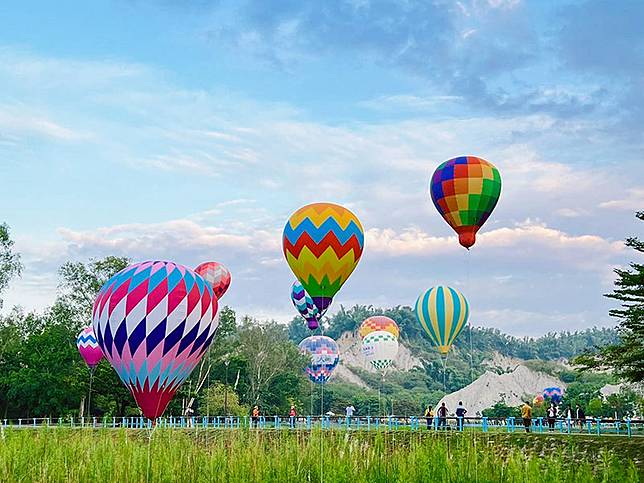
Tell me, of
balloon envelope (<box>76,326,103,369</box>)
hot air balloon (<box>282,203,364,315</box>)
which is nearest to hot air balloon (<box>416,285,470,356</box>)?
hot air balloon (<box>282,203,364,315</box>)

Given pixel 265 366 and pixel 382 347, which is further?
pixel 265 366

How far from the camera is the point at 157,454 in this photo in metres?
15.9

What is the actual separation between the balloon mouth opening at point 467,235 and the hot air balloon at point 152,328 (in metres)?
11.7

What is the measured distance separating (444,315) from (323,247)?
2138cm

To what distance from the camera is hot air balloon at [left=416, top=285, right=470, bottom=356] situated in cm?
5162

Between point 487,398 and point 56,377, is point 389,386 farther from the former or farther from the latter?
point 56,377

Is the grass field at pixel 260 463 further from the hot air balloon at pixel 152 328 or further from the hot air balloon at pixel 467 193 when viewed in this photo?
the hot air balloon at pixel 467 193

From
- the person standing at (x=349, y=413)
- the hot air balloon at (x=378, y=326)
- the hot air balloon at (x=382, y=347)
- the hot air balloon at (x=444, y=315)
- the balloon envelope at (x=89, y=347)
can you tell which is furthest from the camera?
the hot air balloon at (x=378, y=326)

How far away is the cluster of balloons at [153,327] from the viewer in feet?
92.8

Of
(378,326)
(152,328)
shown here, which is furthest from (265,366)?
(152,328)

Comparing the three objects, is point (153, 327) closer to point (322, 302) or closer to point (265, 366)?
point (322, 302)

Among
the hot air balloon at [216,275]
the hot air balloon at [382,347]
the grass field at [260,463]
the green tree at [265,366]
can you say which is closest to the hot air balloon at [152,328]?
the grass field at [260,463]

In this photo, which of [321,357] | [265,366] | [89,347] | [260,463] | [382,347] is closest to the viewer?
[260,463]

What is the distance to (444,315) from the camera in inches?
2029
